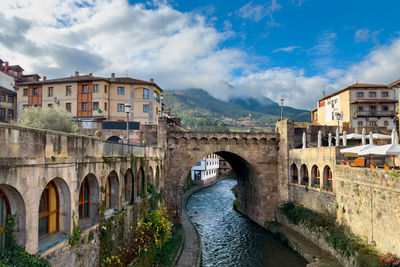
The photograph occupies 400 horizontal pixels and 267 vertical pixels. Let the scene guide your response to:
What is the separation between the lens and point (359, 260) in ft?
55.3

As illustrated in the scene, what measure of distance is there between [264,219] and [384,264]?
664 inches

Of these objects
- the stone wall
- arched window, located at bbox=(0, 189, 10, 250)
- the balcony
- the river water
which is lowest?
the river water

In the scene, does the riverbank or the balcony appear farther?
the balcony

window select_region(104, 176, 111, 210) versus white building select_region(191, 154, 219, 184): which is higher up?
window select_region(104, 176, 111, 210)

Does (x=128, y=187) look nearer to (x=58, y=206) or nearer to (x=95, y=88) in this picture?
(x=58, y=206)

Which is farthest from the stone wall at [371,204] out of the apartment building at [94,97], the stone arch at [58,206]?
the apartment building at [94,97]

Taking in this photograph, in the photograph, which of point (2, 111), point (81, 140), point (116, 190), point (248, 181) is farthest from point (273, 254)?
point (2, 111)

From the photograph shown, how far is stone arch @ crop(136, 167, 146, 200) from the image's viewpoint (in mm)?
19312

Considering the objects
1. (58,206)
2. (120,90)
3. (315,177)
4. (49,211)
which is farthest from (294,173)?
(120,90)

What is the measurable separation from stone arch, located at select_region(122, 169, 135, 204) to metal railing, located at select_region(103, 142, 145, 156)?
126 cm

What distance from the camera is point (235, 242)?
91.4ft

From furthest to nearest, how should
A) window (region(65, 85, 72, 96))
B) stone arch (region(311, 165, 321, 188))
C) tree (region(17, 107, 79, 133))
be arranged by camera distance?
window (region(65, 85, 72, 96)) → stone arch (region(311, 165, 321, 188)) → tree (region(17, 107, 79, 133))

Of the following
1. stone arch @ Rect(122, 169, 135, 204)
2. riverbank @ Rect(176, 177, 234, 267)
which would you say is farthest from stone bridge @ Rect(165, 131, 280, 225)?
stone arch @ Rect(122, 169, 135, 204)

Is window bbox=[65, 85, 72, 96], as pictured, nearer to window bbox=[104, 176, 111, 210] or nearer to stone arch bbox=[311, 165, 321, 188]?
window bbox=[104, 176, 111, 210]
